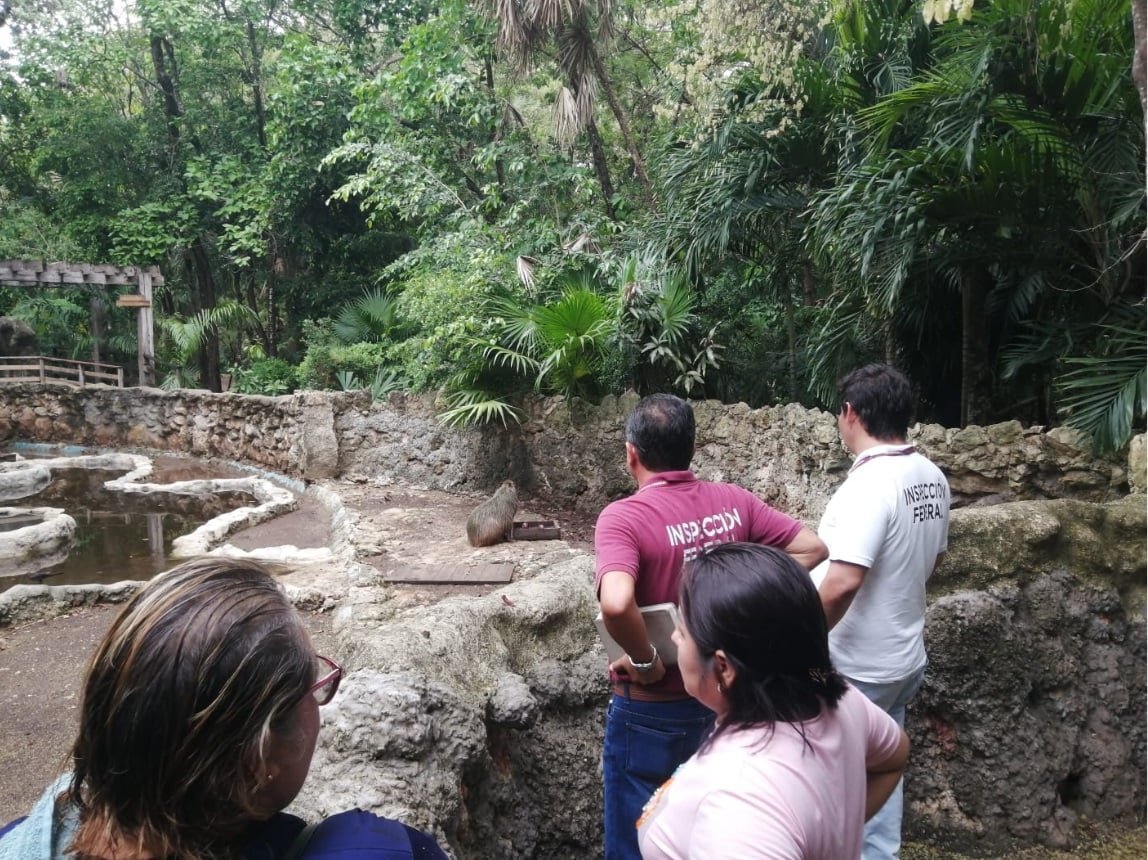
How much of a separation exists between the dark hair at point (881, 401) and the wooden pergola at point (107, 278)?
50.4 ft

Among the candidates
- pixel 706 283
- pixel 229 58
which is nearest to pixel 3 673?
pixel 706 283

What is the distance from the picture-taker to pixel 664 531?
199 cm

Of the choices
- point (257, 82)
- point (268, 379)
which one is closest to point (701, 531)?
point (268, 379)

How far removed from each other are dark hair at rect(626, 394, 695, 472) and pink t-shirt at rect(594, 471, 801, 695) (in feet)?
0.12

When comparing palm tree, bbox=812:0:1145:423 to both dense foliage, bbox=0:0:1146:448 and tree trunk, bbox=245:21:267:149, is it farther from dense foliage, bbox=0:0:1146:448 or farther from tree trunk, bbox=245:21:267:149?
tree trunk, bbox=245:21:267:149

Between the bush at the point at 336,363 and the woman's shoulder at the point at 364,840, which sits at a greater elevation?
the bush at the point at 336,363

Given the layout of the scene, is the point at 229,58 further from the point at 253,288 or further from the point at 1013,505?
the point at 1013,505

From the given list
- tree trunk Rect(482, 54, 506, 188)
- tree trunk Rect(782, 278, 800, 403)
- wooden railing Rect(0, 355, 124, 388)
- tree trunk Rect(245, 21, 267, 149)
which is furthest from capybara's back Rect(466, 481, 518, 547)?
tree trunk Rect(245, 21, 267, 149)

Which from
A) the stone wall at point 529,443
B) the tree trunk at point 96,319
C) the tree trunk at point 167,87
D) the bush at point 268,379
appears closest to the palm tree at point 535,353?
the stone wall at point 529,443

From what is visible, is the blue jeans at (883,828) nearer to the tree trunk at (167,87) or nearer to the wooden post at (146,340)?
the wooden post at (146,340)

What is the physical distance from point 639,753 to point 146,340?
16.4 m

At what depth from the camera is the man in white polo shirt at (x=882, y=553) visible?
2.12 metres

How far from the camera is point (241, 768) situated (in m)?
0.88

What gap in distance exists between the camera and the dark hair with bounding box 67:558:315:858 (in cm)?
85
